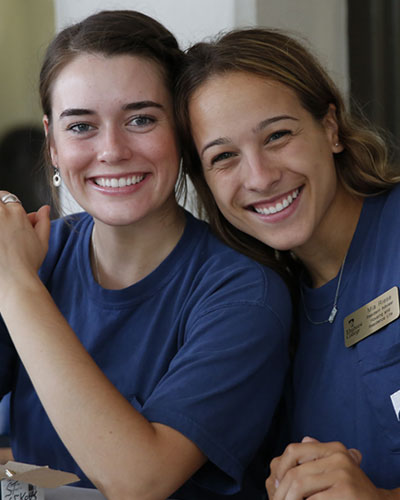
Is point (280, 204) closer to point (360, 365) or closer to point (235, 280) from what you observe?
point (235, 280)

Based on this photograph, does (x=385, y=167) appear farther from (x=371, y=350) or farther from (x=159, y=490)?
(x=159, y=490)

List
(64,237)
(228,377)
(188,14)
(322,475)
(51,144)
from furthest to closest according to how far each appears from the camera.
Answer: (188,14)
(64,237)
(51,144)
(228,377)
(322,475)

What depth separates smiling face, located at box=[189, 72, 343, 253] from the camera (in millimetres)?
1494

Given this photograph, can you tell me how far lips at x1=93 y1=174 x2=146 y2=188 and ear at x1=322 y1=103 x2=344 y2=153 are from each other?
1.32 feet

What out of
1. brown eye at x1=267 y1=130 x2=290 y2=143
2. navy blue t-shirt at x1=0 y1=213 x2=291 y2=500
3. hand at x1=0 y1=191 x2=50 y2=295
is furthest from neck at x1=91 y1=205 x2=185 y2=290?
brown eye at x1=267 y1=130 x2=290 y2=143

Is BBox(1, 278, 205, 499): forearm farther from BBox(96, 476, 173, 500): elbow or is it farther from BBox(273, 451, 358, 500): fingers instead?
BBox(273, 451, 358, 500): fingers

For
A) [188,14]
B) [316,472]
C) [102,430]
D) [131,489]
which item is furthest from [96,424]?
[188,14]

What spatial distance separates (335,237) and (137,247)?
1.38 feet

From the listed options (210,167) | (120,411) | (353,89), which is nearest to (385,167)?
(210,167)

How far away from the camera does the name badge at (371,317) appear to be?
1400 mm

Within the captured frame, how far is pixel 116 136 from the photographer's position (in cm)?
151

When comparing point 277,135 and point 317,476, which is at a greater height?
point 277,135

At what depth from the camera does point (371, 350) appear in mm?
1435

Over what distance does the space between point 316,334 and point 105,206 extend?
1.66 ft
